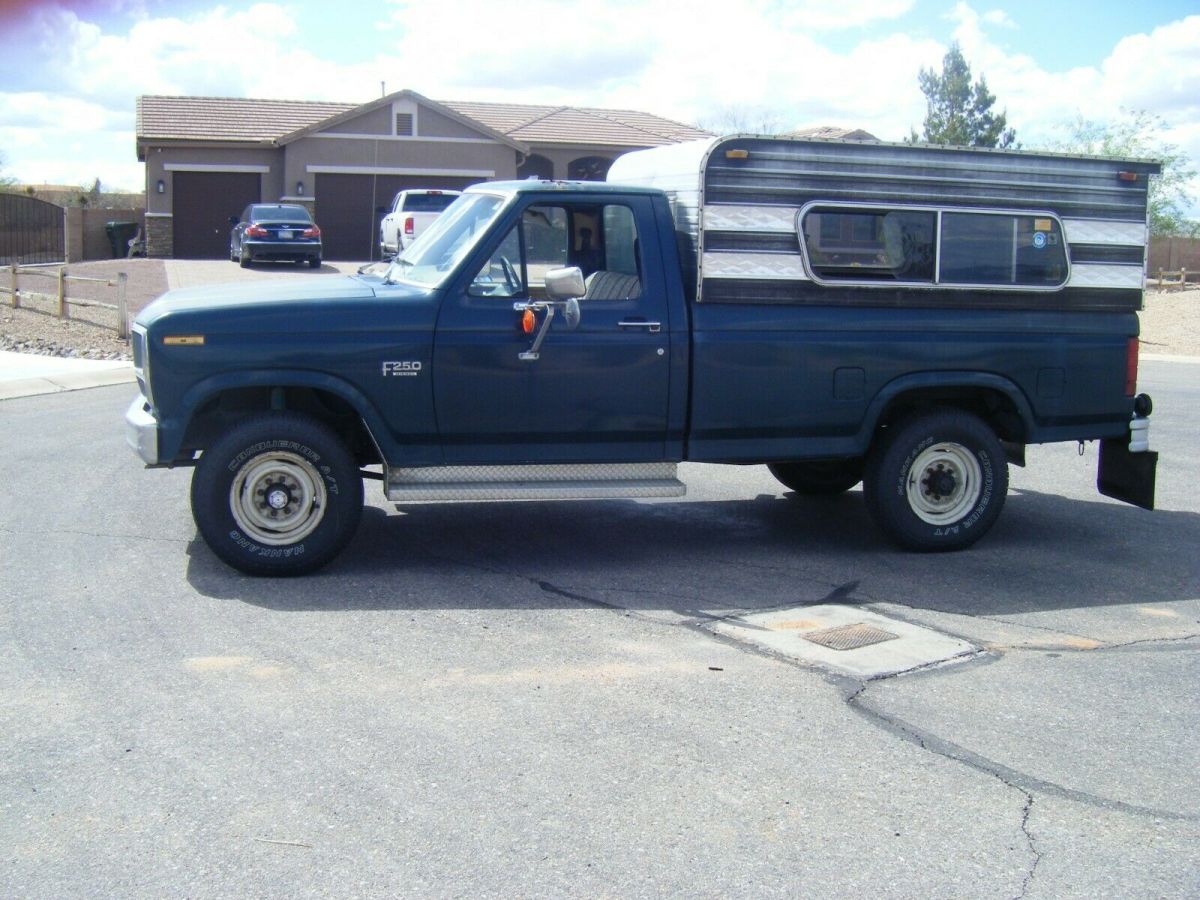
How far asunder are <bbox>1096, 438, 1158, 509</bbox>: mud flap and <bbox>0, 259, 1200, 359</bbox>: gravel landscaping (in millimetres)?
12830

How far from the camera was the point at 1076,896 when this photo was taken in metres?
A: 3.91

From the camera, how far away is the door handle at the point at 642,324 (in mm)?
7410

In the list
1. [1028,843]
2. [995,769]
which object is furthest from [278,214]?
[1028,843]

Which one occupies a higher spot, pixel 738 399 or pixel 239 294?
pixel 239 294

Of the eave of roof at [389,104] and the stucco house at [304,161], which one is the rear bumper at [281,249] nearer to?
the stucco house at [304,161]

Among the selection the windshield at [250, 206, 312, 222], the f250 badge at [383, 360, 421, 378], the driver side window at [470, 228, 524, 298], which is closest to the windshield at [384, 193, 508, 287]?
the driver side window at [470, 228, 524, 298]

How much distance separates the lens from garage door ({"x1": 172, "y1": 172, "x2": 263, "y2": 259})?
3781 cm

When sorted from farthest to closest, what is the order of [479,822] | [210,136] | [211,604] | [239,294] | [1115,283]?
[210,136]
[1115,283]
[239,294]
[211,604]
[479,822]

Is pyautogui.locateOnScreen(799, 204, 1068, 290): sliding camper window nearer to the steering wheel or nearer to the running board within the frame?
the running board

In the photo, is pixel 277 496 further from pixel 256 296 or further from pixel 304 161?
pixel 304 161

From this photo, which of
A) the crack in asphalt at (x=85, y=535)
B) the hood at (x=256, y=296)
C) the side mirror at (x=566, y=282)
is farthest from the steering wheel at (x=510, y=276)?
the crack in asphalt at (x=85, y=535)

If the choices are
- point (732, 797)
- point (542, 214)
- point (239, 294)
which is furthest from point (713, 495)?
point (732, 797)

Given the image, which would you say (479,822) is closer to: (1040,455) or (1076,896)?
(1076,896)

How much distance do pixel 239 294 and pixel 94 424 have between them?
5.72m
